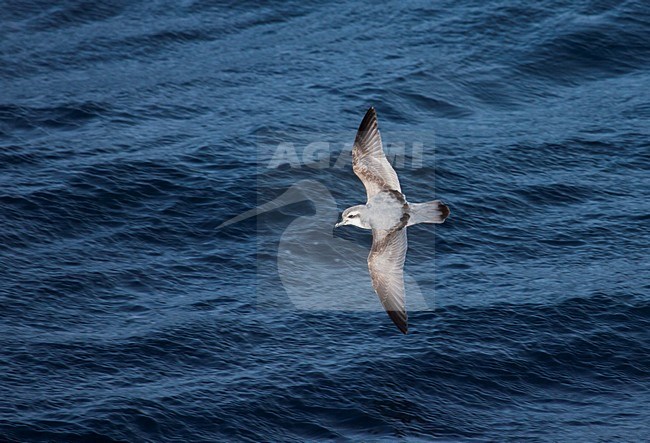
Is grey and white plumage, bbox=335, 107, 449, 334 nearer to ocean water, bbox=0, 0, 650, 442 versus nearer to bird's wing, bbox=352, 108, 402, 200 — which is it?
bird's wing, bbox=352, 108, 402, 200

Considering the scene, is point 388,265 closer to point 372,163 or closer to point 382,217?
point 382,217

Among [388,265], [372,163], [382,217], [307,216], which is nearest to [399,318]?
[388,265]

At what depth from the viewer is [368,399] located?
133 ft

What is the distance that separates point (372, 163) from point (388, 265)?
2.93m

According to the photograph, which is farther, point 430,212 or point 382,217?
point 382,217

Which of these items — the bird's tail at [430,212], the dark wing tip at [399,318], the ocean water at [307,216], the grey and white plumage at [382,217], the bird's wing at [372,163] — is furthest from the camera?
the ocean water at [307,216]

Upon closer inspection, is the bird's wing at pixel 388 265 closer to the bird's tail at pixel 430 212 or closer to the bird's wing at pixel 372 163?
the bird's tail at pixel 430 212

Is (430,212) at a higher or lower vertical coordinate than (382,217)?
higher

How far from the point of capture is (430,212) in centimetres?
2866

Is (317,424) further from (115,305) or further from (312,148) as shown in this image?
(312,148)

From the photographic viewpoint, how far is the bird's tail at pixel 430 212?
92.9 feet

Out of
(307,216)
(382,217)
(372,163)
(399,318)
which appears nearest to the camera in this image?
(399,318)

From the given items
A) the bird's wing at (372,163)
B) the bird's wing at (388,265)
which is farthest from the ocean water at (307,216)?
the bird's wing at (372,163)

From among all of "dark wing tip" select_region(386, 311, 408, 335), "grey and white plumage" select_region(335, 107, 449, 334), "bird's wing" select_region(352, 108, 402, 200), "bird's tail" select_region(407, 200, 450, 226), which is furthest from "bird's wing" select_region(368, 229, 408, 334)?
"bird's wing" select_region(352, 108, 402, 200)
